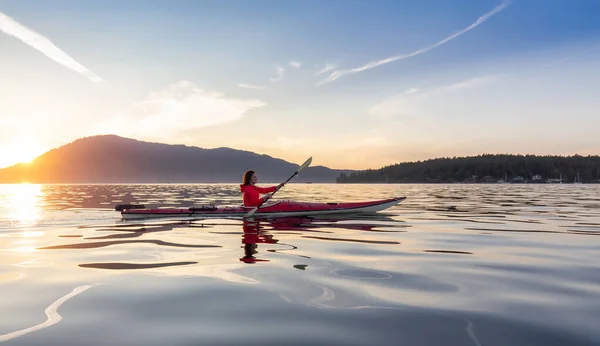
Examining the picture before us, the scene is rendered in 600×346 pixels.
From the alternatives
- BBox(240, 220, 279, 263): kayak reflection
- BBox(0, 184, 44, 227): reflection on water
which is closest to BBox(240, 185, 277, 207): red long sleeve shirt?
BBox(240, 220, 279, 263): kayak reflection

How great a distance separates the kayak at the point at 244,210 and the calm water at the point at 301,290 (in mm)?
5507

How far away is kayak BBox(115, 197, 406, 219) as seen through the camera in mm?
17469

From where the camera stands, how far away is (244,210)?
58.4ft

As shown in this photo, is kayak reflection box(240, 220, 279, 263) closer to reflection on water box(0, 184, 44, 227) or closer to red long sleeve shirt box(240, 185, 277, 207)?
red long sleeve shirt box(240, 185, 277, 207)

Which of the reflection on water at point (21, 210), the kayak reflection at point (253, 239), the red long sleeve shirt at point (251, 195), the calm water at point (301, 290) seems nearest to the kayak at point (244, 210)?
the red long sleeve shirt at point (251, 195)

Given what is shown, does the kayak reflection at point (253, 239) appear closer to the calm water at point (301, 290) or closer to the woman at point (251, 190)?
the calm water at point (301, 290)

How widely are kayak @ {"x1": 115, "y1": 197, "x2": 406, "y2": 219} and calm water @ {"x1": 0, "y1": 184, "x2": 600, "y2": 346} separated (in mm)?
5507

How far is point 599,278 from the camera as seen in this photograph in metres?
6.88

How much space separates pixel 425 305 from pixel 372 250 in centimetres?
432

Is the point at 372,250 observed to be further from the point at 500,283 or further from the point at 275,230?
the point at 275,230

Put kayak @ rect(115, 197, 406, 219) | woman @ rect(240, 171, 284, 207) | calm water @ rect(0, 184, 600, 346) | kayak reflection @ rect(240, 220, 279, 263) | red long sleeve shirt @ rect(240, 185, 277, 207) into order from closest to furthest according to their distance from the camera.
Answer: calm water @ rect(0, 184, 600, 346) → kayak reflection @ rect(240, 220, 279, 263) → kayak @ rect(115, 197, 406, 219) → woman @ rect(240, 171, 284, 207) → red long sleeve shirt @ rect(240, 185, 277, 207)

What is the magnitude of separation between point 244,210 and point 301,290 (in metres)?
11.8

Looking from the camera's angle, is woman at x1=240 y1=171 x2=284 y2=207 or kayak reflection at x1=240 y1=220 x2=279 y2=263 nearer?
kayak reflection at x1=240 y1=220 x2=279 y2=263

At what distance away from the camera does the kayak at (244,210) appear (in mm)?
17469
